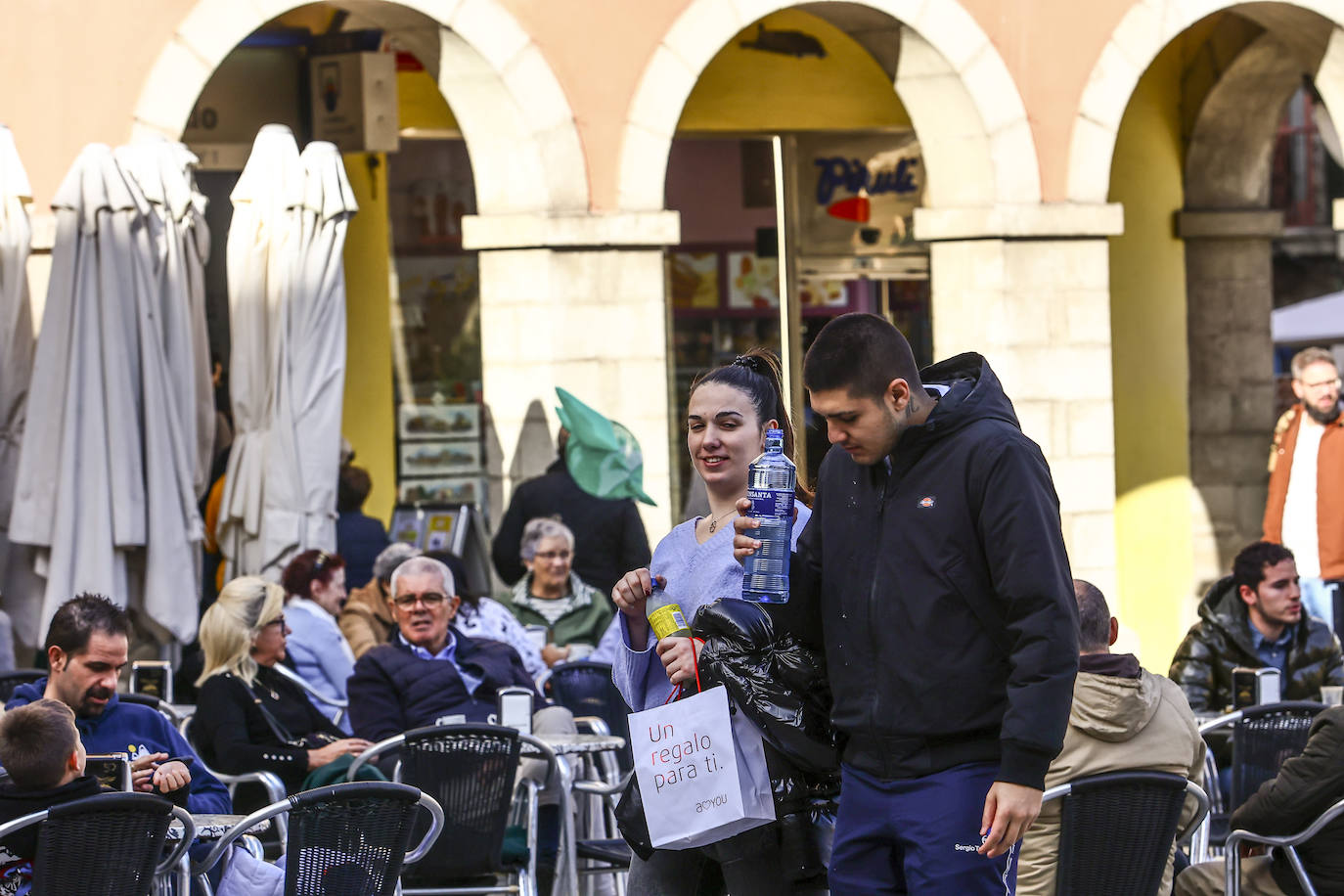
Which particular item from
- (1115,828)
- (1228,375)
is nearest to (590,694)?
(1115,828)

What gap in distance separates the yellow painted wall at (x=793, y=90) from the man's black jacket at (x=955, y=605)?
10.8m

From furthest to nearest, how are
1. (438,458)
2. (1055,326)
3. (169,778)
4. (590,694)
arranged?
(438,458) → (1055,326) → (590,694) → (169,778)

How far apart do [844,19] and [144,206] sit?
533cm

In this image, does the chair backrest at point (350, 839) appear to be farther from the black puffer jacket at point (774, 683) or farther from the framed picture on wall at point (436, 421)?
the framed picture on wall at point (436, 421)

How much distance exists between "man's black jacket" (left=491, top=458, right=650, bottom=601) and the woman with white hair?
A: 87 cm

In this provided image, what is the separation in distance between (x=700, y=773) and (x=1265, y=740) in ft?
10.5

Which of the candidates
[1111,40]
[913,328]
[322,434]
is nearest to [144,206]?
[322,434]

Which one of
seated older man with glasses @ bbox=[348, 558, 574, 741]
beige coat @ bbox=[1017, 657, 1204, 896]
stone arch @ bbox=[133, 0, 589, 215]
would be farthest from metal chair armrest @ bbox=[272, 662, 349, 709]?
stone arch @ bbox=[133, 0, 589, 215]

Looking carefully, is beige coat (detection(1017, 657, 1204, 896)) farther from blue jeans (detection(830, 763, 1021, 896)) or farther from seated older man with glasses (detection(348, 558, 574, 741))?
seated older man with glasses (detection(348, 558, 574, 741))

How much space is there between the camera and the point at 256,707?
24.2 feet

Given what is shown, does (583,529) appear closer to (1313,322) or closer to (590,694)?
(590,694)

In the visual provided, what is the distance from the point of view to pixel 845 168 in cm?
1534

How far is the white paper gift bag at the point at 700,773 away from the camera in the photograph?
429cm

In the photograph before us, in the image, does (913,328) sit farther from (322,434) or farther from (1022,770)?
(1022,770)
